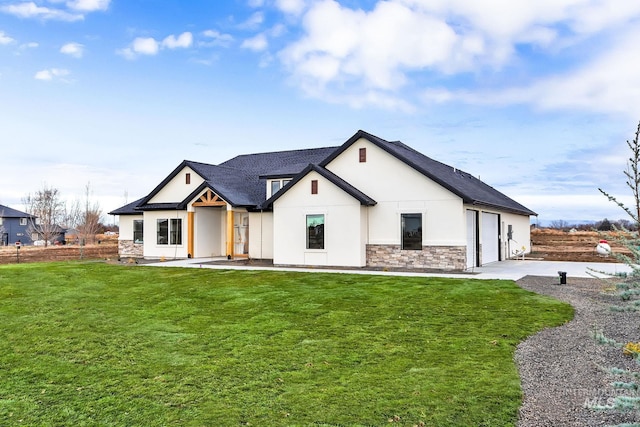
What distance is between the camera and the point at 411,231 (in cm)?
1812

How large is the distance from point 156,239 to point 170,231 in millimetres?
1112

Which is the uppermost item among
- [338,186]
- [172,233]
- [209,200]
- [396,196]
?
[338,186]

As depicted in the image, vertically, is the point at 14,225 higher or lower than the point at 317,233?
higher

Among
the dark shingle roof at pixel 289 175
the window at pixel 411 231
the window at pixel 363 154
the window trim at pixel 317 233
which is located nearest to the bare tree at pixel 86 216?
the dark shingle roof at pixel 289 175

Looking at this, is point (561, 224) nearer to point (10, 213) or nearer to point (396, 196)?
point (396, 196)

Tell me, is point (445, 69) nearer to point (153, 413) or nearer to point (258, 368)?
point (258, 368)

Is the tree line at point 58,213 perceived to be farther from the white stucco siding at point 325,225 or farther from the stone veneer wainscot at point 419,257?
the stone veneer wainscot at point 419,257

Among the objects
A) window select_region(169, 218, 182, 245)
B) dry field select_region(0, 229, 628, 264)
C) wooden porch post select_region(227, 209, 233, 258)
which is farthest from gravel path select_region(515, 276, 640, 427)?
dry field select_region(0, 229, 628, 264)

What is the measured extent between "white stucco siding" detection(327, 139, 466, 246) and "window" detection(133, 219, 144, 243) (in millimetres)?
12713

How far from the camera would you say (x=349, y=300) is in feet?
37.2

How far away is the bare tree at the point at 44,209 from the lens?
48.0 m

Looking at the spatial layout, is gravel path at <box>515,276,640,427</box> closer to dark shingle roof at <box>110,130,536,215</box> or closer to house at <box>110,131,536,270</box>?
house at <box>110,131,536,270</box>

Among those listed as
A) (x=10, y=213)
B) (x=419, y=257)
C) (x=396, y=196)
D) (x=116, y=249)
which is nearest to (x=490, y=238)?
(x=419, y=257)

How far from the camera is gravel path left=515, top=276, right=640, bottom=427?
4.75 metres
